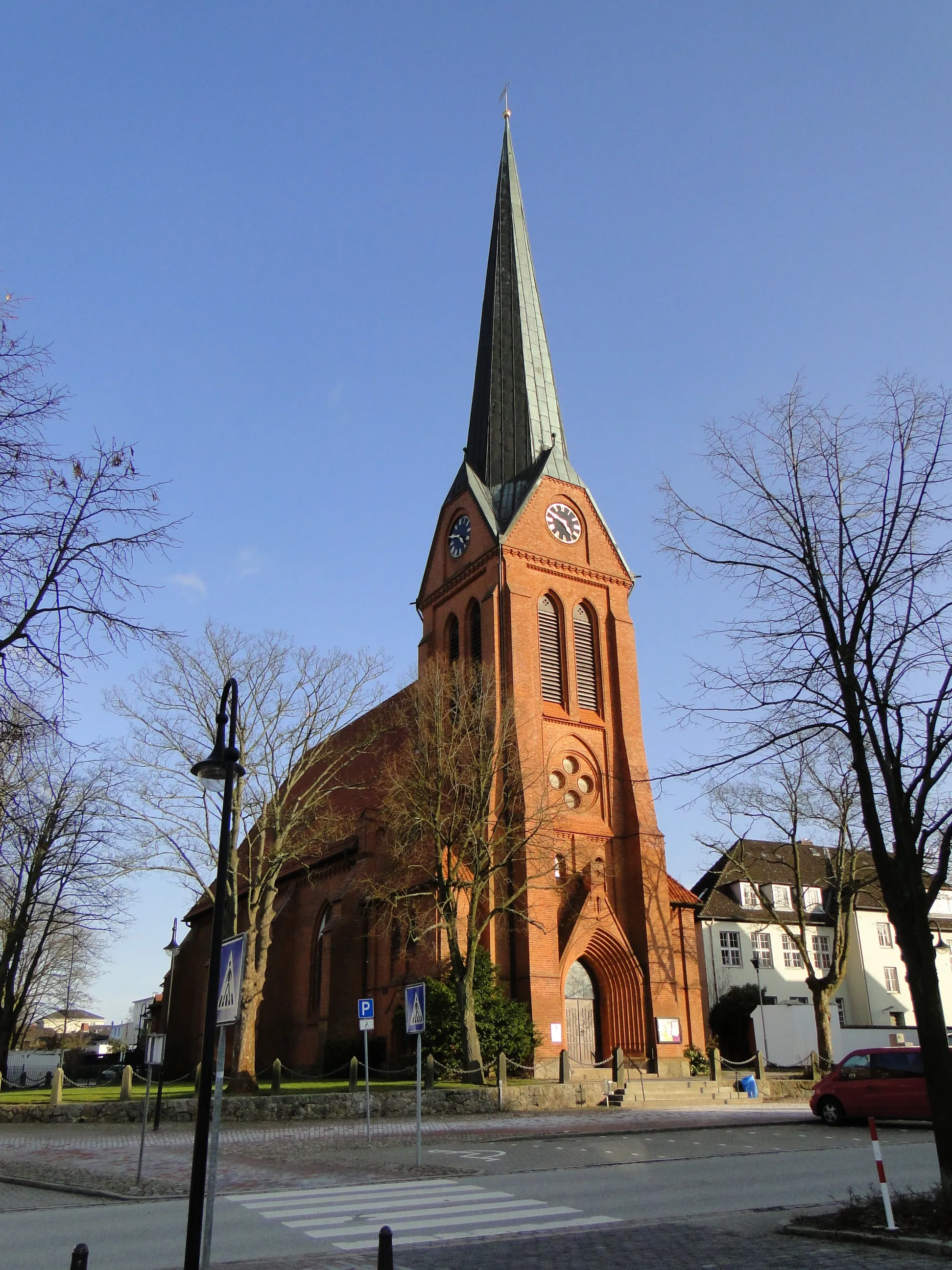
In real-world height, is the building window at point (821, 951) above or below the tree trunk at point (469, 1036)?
above

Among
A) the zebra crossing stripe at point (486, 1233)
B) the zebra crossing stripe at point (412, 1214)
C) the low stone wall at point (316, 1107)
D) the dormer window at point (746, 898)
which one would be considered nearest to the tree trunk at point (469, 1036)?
the low stone wall at point (316, 1107)

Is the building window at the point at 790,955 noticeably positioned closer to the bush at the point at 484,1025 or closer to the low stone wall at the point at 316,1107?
the bush at the point at 484,1025

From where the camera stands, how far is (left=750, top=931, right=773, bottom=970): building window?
49406mm

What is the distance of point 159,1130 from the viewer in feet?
73.0

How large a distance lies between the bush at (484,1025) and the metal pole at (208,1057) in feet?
65.8

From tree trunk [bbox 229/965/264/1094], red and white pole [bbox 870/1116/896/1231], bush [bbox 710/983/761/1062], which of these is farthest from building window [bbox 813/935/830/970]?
red and white pole [bbox 870/1116/896/1231]

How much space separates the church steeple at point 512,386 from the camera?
133 feet

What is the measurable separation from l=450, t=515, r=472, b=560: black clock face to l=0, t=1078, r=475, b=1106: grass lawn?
19.4m

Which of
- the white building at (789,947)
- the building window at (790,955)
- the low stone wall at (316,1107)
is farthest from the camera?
the building window at (790,955)

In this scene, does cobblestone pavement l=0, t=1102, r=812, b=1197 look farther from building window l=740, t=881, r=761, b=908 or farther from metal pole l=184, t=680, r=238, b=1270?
building window l=740, t=881, r=761, b=908

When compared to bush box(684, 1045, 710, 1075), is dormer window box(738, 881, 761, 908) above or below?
above

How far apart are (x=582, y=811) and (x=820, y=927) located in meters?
24.8

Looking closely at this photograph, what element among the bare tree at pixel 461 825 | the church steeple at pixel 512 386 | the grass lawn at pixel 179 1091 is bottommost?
the grass lawn at pixel 179 1091


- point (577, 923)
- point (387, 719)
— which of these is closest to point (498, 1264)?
point (577, 923)
